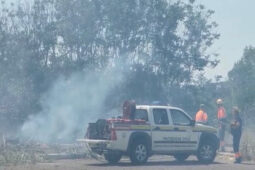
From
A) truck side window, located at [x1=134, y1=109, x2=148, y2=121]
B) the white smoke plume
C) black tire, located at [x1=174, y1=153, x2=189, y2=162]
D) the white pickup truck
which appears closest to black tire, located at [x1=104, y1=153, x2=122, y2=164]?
the white pickup truck

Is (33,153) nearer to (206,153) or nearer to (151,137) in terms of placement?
(151,137)

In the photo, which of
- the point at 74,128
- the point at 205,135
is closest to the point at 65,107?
the point at 74,128

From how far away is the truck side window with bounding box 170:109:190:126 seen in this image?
22.7 metres

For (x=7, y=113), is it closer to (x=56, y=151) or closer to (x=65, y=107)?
(x=65, y=107)

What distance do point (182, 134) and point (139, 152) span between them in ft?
6.77


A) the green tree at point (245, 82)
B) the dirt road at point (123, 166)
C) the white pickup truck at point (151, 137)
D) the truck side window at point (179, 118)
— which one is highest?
the green tree at point (245, 82)

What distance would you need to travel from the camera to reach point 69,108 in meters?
34.4

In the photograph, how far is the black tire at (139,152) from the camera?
21188 millimetres

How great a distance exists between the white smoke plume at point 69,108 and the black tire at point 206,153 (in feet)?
34.4

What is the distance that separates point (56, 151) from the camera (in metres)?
24.6

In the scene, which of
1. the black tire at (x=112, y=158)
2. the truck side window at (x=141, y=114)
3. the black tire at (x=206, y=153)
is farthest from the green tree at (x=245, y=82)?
the black tire at (x=112, y=158)

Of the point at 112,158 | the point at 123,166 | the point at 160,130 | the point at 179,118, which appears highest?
the point at 179,118

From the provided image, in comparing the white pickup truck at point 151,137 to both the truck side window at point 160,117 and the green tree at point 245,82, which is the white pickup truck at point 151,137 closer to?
the truck side window at point 160,117

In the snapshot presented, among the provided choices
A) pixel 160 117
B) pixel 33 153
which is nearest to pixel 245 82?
pixel 160 117
